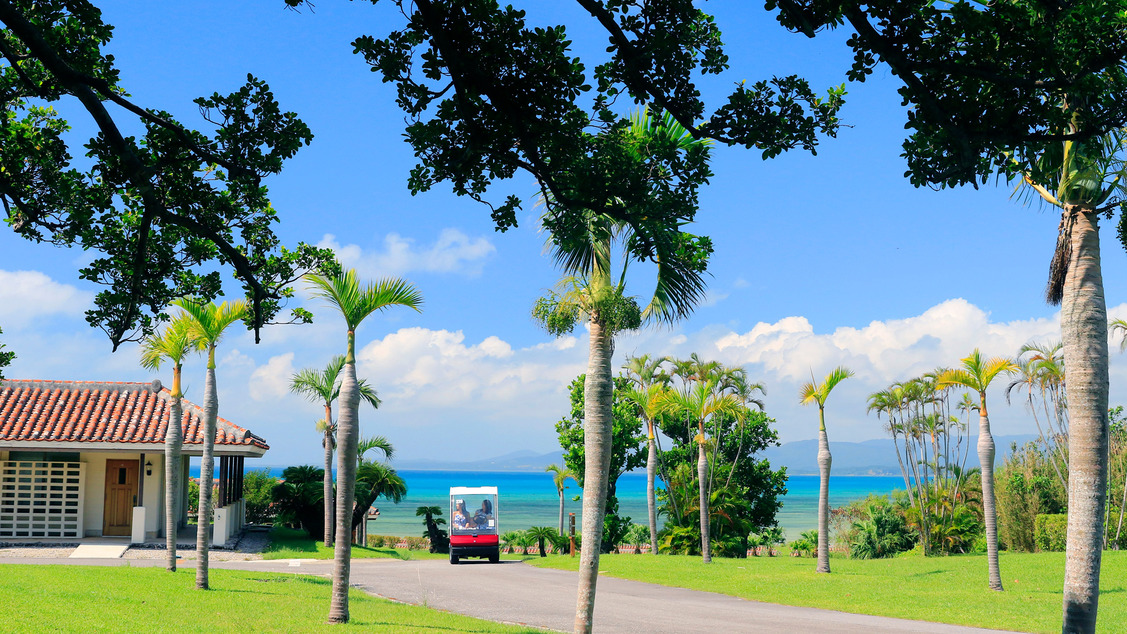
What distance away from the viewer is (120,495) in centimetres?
2716

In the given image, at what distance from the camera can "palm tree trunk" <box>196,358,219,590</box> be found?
15531 millimetres

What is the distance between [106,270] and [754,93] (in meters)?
5.39

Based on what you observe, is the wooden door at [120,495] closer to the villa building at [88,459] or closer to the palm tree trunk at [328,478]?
the villa building at [88,459]

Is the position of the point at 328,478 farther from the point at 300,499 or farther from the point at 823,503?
the point at 823,503

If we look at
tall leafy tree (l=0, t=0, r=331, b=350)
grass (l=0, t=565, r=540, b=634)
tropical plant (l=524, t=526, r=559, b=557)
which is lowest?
tropical plant (l=524, t=526, r=559, b=557)

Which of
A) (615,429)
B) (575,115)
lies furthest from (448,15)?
(615,429)

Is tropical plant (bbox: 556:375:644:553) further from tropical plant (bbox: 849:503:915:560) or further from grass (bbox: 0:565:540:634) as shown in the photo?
grass (bbox: 0:565:540:634)

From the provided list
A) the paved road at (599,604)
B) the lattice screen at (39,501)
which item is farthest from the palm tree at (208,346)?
the lattice screen at (39,501)

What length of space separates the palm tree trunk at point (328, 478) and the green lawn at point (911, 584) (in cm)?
719

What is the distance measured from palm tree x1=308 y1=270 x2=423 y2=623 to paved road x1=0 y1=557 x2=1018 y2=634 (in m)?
2.98

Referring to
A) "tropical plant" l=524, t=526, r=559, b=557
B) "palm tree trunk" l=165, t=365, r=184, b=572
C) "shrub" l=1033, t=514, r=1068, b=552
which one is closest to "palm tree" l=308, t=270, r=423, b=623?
→ "palm tree trunk" l=165, t=365, r=184, b=572

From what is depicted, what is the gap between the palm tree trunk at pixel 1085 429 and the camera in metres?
9.31

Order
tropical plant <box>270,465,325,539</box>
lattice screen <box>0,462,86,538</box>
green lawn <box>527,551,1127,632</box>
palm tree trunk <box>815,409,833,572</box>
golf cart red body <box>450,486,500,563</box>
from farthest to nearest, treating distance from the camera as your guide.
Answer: tropical plant <box>270,465,325,539</box>, golf cart red body <box>450,486,500,563</box>, lattice screen <box>0,462,86,538</box>, palm tree trunk <box>815,409,833,572</box>, green lawn <box>527,551,1127,632</box>

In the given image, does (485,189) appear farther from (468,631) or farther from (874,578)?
(874,578)
